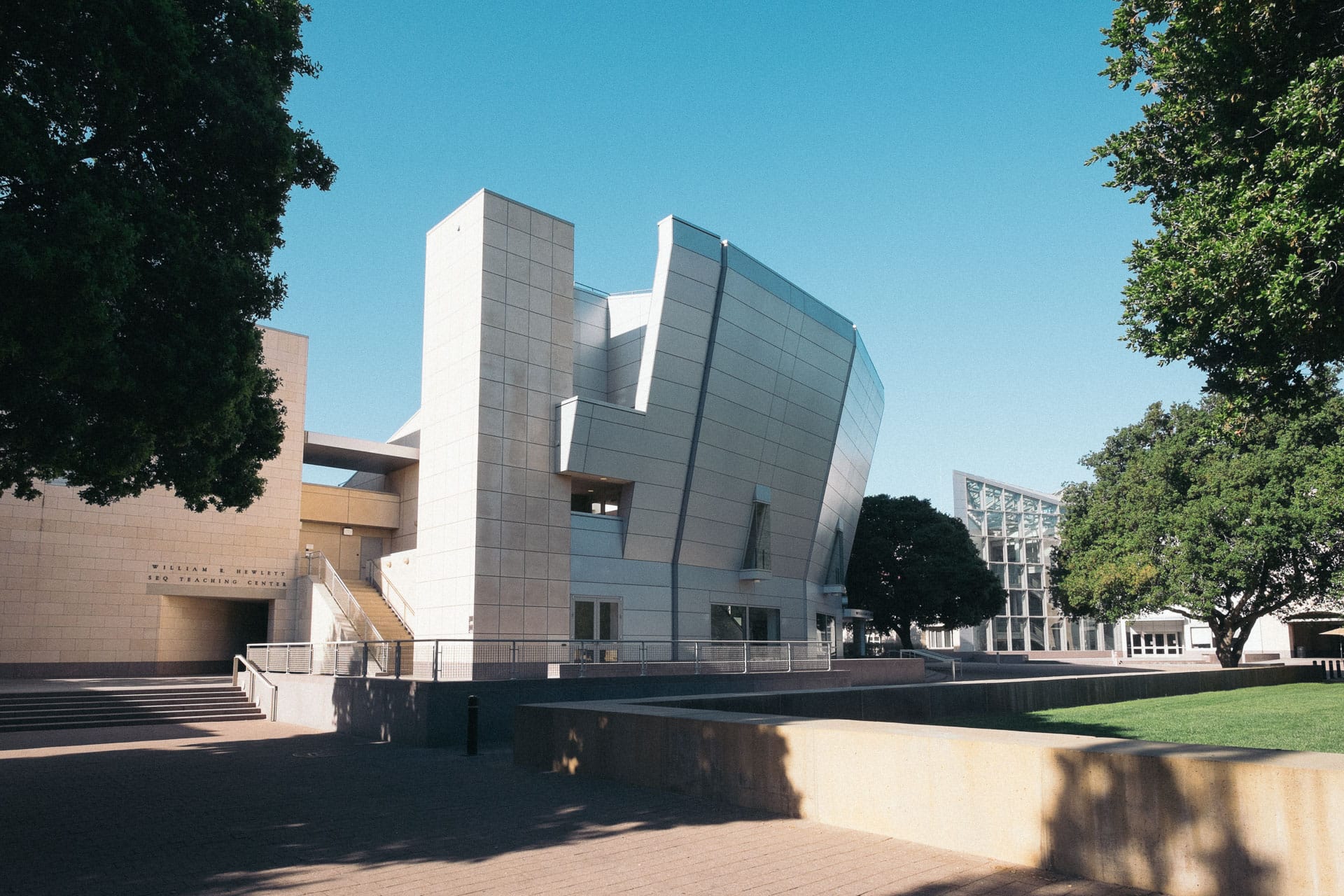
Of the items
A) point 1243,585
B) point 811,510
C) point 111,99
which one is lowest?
point 1243,585

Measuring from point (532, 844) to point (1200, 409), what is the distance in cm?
4500

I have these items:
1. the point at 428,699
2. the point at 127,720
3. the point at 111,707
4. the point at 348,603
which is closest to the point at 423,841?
the point at 428,699

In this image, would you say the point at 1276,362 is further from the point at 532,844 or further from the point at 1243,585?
the point at 1243,585

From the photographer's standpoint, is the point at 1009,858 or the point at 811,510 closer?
the point at 1009,858

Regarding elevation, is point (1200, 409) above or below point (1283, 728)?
above

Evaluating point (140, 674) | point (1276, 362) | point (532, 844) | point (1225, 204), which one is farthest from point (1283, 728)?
point (140, 674)

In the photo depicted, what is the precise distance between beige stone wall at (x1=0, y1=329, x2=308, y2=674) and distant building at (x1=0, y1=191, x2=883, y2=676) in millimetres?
71

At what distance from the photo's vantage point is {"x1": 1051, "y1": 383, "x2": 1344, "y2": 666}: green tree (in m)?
34.8

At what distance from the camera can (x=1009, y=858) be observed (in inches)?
285

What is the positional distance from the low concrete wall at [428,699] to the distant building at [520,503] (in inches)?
234

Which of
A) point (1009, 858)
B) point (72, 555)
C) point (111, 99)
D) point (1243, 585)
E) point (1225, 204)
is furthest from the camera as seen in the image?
point (1243, 585)

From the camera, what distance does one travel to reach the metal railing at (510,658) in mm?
18781

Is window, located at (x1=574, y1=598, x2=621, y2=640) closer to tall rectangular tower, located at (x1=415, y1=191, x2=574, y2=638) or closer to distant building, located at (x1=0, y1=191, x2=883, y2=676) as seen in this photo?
distant building, located at (x1=0, y1=191, x2=883, y2=676)

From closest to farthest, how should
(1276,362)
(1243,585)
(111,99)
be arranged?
(111,99), (1276,362), (1243,585)
